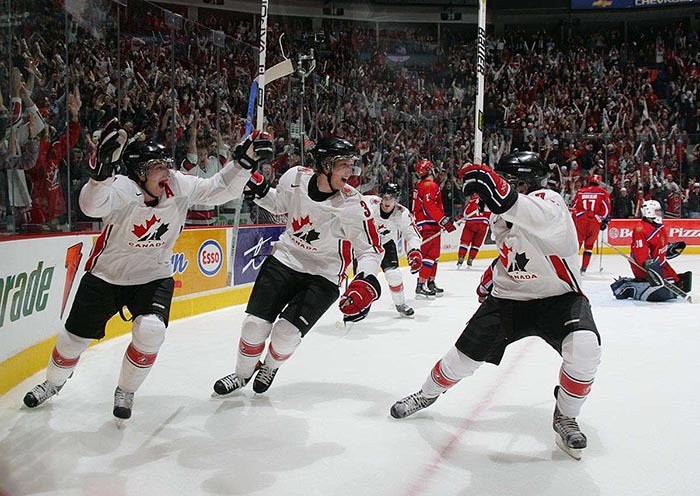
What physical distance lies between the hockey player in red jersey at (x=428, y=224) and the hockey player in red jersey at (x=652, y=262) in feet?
6.56

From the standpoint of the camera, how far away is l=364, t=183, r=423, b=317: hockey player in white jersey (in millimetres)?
6266

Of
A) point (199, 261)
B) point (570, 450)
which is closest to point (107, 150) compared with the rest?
point (570, 450)

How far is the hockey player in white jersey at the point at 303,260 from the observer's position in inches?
137

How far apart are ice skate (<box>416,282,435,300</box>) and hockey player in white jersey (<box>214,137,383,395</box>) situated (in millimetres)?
3834

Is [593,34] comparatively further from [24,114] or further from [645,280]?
[24,114]

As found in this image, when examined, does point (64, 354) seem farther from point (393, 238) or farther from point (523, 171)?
point (393, 238)

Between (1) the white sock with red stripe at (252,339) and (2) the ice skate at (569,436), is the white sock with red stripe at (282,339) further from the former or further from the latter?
(2) the ice skate at (569,436)

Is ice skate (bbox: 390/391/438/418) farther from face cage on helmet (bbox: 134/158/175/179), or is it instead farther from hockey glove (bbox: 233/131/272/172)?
face cage on helmet (bbox: 134/158/175/179)

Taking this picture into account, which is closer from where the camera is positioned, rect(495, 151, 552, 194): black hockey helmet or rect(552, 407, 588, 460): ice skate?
rect(552, 407, 588, 460): ice skate

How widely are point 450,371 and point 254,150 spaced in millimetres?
1297

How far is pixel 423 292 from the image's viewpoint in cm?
746

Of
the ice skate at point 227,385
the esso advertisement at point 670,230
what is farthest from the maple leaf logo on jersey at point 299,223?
the esso advertisement at point 670,230

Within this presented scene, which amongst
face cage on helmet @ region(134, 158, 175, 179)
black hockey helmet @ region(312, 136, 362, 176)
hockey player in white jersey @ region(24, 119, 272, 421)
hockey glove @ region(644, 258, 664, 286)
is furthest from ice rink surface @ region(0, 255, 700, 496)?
hockey glove @ region(644, 258, 664, 286)

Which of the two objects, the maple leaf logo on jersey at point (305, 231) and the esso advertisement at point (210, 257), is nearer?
the maple leaf logo on jersey at point (305, 231)
